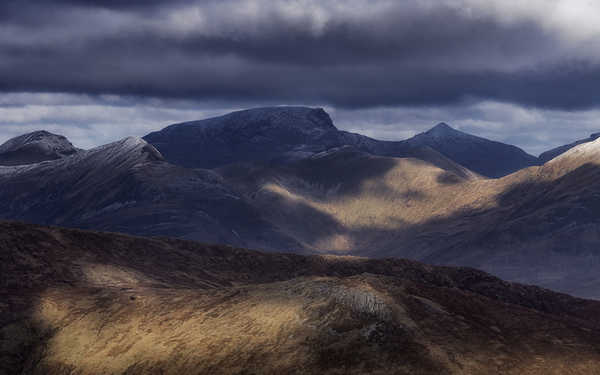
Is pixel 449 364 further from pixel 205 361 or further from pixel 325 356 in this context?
pixel 205 361

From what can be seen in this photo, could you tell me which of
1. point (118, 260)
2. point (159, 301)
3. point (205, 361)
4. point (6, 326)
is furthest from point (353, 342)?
point (118, 260)

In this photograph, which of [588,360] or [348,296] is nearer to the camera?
[588,360]

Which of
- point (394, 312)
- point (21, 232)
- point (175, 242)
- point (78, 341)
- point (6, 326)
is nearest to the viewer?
point (394, 312)

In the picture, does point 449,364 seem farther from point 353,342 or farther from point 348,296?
point 348,296

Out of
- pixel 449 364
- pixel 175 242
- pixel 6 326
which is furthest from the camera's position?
pixel 175 242

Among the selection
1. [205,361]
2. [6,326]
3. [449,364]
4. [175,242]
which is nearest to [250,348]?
[205,361]

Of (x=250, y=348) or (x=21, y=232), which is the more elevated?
(x=21, y=232)

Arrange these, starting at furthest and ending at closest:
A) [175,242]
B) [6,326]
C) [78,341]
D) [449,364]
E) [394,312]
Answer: [175,242]
[6,326]
[78,341]
[394,312]
[449,364]
